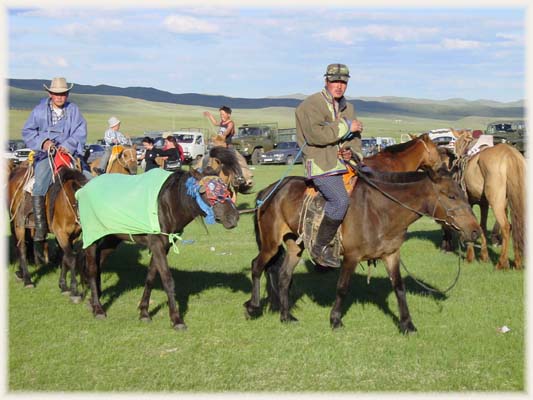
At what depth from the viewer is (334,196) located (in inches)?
346

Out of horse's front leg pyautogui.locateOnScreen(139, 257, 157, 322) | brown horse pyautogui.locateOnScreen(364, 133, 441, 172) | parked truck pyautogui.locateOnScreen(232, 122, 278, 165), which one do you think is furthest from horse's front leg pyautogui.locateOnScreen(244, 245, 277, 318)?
parked truck pyautogui.locateOnScreen(232, 122, 278, 165)

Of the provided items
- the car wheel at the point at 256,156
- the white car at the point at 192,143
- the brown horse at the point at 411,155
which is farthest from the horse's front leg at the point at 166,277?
the car wheel at the point at 256,156

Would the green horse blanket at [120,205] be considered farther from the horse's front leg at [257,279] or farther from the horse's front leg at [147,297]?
the horse's front leg at [257,279]

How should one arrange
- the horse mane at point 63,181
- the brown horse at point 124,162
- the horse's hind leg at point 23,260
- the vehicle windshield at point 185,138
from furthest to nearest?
the vehicle windshield at point 185,138 → the brown horse at point 124,162 → the horse's hind leg at point 23,260 → the horse mane at point 63,181

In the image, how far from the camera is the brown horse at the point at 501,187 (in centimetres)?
1223

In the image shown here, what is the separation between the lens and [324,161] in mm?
8883

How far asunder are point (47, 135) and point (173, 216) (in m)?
3.35

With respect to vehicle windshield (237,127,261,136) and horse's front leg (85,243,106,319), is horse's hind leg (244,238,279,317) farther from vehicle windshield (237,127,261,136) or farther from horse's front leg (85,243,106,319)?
vehicle windshield (237,127,261,136)

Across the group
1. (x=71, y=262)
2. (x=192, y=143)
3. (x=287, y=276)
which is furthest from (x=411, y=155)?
(x=192, y=143)

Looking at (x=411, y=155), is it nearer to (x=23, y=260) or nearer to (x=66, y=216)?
(x=66, y=216)

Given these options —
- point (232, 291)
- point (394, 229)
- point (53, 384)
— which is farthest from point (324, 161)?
point (53, 384)

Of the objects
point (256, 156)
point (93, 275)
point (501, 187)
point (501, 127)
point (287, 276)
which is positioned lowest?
point (93, 275)

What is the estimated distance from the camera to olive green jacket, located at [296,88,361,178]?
8.73m

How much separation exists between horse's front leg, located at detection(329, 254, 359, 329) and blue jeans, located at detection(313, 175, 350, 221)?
563mm
